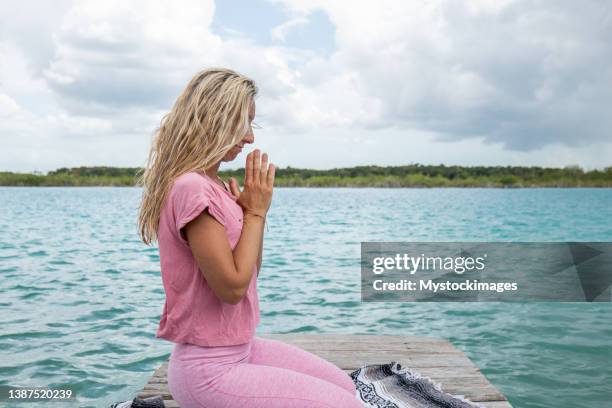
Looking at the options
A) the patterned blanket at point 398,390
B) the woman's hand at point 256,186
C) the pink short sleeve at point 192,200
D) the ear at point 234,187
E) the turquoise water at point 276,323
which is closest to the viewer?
the pink short sleeve at point 192,200

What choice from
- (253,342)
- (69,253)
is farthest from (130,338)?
(69,253)

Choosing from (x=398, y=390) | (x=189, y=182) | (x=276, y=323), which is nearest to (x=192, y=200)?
(x=189, y=182)

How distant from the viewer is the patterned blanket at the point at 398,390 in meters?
2.86

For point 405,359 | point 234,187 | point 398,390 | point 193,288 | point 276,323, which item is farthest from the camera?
point 276,323

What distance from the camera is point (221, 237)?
6.26ft

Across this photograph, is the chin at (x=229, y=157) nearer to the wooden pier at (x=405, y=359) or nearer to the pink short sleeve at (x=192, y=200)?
the pink short sleeve at (x=192, y=200)

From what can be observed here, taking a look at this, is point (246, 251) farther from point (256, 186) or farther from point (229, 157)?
point (229, 157)

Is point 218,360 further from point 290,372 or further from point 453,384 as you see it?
point 453,384

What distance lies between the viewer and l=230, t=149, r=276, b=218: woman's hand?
2.05 metres

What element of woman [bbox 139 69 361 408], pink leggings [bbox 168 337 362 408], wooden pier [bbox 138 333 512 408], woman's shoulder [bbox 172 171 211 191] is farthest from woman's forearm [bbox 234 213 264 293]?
wooden pier [bbox 138 333 512 408]

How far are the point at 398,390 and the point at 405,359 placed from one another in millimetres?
861

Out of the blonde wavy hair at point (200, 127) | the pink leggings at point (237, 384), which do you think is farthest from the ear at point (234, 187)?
the pink leggings at point (237, 384)

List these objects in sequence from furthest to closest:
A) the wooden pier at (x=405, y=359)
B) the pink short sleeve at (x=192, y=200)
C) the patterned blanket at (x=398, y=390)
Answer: the wooden pier at (x=405, y=359) < the patterned blanket at (x=398, y=390) < the pink short sleeve at (x=192, y=200)

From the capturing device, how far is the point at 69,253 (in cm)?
1596
